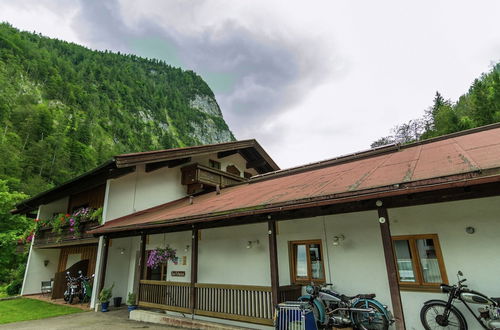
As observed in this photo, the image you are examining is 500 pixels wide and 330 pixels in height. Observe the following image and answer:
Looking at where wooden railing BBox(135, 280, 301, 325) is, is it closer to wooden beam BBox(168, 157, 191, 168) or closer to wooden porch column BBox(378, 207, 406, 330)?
wooden porch column BBox(378, 207, 406, 330)

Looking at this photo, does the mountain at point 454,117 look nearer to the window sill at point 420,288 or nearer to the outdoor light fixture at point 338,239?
the outdoor light fixture at point 338,239

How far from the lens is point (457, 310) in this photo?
15.9ft

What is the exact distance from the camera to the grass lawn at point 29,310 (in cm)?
914

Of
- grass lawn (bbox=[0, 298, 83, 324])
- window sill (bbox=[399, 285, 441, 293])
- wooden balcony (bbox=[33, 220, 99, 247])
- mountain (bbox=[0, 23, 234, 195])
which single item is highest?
mountain (bbox=[0, 23, 234, 195])

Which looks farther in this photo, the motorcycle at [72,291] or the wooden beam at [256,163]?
the wooden beam at [256,163]

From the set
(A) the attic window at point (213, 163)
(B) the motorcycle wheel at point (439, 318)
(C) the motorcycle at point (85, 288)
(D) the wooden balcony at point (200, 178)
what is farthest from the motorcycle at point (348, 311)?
(C) the motorcycle at point (85, 288)

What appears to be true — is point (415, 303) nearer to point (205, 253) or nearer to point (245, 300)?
point (245, 300)

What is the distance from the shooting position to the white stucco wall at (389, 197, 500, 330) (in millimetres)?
4957

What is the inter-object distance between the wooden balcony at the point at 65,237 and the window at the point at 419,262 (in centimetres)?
1073

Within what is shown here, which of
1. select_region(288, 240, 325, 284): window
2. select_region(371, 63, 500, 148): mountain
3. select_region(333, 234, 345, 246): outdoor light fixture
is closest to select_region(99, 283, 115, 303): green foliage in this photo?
select_region(288, 240, 325, 284): window

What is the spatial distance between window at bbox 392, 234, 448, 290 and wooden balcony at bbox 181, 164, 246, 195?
28.0ft

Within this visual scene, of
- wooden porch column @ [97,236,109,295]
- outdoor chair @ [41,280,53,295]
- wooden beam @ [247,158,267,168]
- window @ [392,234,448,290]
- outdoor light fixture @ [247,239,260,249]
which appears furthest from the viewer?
wooden beam @ [247,158,267,168]

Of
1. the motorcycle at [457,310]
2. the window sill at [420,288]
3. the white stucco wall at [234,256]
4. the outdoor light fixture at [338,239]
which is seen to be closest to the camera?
the motorcycle at [457,310]

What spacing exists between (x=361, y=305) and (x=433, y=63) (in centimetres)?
1979
